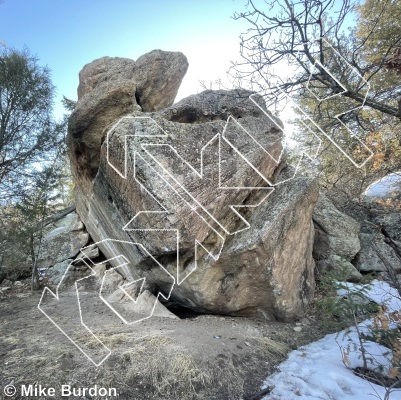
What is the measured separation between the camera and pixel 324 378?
329 cm

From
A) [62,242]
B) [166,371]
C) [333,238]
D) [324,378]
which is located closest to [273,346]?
[324,378]

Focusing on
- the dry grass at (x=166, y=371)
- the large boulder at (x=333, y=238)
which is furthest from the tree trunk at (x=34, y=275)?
the large boulder at (x=333, y=238)

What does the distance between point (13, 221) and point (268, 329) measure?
753 cm

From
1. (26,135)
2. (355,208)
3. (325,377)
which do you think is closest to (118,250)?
(325,377)

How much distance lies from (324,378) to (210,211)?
2.91m

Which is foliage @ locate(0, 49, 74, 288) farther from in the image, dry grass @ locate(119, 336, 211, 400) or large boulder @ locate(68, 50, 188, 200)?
dry grass @ locate(119, 336, 211, 400)

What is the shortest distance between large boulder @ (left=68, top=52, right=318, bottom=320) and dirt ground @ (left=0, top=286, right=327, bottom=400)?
0.60m

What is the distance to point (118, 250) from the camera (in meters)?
6.36

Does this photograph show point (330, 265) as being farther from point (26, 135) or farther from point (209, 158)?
point (26, 135)

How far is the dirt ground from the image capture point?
9.82 ft

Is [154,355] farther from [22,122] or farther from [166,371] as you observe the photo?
[22,122]

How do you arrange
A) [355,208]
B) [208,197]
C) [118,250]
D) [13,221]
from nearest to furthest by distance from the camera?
1. [208,197]
2. [118,250]
3. [13,221]
4. [355,208]

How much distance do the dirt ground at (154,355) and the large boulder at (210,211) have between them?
601 millimetres

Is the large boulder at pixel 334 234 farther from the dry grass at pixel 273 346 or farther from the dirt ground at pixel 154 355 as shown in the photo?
the dry grass at pixel 273 346
